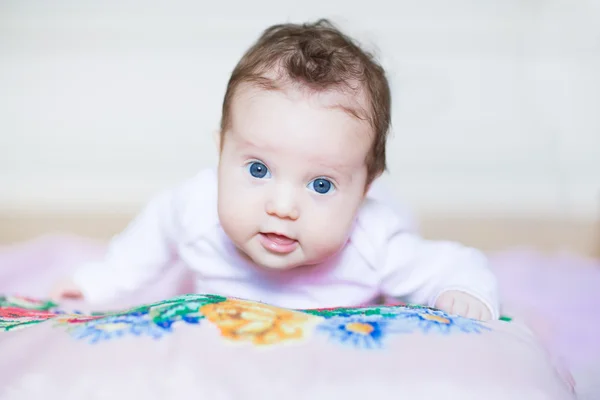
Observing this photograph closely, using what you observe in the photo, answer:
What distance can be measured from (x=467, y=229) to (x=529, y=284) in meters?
0.50

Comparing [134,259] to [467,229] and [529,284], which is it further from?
[467,229]

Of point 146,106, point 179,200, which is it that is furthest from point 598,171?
point 179,200

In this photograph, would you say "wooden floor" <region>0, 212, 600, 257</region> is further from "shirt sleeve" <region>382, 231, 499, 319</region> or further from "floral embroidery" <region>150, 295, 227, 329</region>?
"floral embroidery" <region>150, 295, 227, 329</region>

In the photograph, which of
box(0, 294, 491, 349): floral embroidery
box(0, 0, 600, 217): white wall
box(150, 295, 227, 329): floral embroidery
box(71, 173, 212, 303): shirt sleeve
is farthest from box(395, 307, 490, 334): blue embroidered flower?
box(0, 0, 600, 217): white wall

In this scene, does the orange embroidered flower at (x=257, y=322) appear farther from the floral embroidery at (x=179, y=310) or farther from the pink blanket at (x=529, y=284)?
the pink blanket at (x=529, y=284)

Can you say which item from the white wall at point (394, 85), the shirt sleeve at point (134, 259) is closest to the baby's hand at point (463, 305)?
the shirt sleeve at point (134, 259)

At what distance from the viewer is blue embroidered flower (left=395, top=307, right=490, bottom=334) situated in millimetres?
864

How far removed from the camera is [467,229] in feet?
7.15

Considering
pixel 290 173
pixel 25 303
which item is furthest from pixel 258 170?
pixel 25 303

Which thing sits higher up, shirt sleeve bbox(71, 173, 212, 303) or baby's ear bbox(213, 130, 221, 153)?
baby's ear bbox(213, 130, 221, 153)

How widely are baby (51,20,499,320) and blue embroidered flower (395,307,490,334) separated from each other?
0.54 ft

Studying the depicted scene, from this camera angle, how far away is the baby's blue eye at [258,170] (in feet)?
3.28

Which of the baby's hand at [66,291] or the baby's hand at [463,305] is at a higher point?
the baby's hand at [463,305]

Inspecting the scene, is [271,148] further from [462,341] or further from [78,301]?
[78,301]
